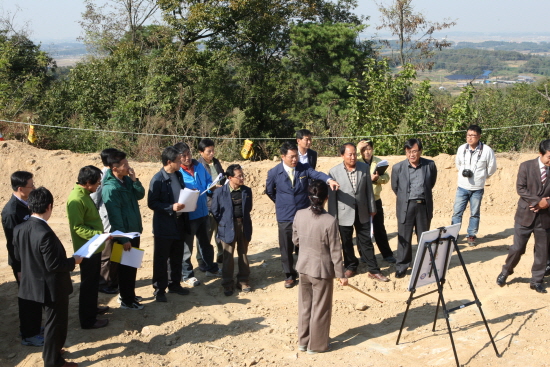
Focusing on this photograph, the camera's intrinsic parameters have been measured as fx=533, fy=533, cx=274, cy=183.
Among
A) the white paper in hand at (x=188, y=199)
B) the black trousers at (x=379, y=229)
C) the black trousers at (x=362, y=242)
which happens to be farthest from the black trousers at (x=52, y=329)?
the black trousers at (x=379, y=229)

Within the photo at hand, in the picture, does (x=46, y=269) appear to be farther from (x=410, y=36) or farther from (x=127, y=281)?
(x=410, y=36)

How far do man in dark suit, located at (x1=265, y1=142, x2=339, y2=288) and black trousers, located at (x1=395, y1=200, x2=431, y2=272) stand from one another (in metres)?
1.26

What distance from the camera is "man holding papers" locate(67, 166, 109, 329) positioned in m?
5.56

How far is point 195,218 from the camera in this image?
23.3 ft

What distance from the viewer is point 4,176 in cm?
1238

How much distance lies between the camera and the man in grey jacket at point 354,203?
23.4 ft

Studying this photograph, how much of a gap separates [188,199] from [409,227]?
9.93 feet

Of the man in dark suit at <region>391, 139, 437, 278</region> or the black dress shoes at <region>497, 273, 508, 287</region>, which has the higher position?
the man in dark suit at <region>391, 139, 437, 278</region>

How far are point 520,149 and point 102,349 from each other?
11.9 meters

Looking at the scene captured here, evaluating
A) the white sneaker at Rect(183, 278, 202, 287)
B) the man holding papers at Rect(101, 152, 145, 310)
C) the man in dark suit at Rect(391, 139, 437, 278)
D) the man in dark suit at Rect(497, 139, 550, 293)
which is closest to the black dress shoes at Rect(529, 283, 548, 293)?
the man in dark suit at Rect(497, 139, 550, 293)

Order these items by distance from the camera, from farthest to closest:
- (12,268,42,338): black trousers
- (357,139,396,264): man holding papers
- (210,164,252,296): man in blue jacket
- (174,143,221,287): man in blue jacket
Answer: (357,139,396,264): man holding papers
(174,143,221,287): man in blue jacket
(210,164,252,296): man in blue jacket
(12,268,42,338): black trousers

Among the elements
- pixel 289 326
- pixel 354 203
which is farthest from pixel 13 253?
pixel 354 203

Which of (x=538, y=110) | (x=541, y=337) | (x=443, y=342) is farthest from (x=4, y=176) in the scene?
(x=538, y=110)

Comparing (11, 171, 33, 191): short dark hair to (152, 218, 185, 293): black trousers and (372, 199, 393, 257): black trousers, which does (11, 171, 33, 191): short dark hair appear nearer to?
(152, 218, 185, 293): black trousers
